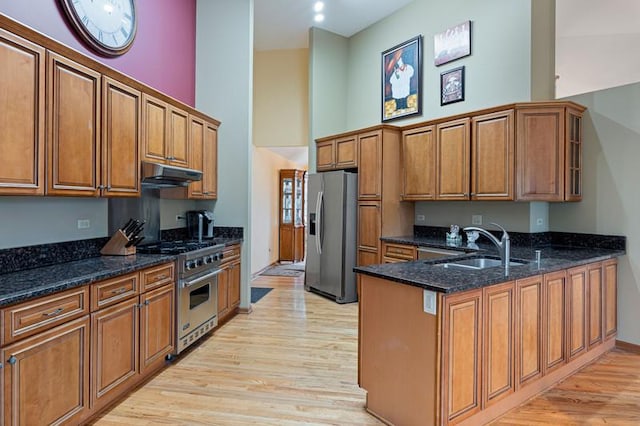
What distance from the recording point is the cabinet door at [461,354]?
1973mm

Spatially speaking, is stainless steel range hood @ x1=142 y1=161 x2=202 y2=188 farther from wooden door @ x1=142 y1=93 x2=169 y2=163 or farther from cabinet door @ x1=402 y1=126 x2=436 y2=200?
cabinet door @ x1=402 y1=126 x2=436 y2=200

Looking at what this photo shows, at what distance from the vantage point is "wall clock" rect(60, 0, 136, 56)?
279 centimetres

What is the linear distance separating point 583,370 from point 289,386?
246cm

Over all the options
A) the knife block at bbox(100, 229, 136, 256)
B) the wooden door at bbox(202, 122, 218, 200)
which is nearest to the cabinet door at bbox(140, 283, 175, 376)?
the knife block at bbox(100, 229, 136, 256)

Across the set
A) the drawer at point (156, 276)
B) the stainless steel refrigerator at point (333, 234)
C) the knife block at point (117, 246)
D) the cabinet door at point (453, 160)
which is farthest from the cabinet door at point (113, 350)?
the cabinet door at point (453, 160)

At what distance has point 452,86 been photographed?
471 cm

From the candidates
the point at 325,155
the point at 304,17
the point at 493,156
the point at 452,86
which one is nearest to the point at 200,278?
the point at 325,155

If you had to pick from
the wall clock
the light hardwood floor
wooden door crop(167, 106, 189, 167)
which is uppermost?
the wall clock

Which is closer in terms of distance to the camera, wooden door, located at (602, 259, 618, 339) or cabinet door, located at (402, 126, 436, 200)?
wooden door, located at (602, 259, 618, 339)

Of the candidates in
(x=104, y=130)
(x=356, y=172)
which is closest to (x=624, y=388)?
(x=356, y=172)

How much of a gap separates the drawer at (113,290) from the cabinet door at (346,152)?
3.45 m

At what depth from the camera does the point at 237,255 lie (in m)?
4.43

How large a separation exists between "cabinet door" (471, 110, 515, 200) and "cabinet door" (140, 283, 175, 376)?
3294 mm

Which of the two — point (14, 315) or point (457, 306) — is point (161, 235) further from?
point (457, 306)
